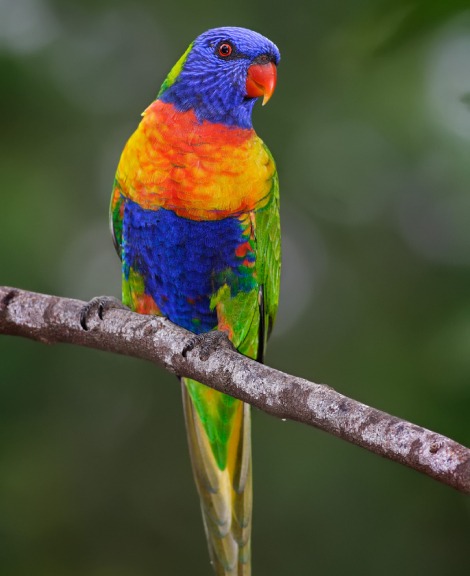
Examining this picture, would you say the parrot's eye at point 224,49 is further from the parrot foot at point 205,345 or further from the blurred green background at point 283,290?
the parrot foot at point 205,345

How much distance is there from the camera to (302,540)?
14.0 feet

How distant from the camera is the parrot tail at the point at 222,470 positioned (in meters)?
2.85

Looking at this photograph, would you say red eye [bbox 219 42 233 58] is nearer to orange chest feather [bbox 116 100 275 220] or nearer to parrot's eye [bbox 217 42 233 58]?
parrot's eye [bbox 217 42 233 58]

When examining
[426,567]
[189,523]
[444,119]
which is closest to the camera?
[444,119]

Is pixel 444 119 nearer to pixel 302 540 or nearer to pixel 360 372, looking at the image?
pixel 360 372

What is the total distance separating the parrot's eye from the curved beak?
13 centimetres

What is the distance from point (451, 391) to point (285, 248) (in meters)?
2.59

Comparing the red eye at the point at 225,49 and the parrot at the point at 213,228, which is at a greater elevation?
the red eye at the point at 225,49

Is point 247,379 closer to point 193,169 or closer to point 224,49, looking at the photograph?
point 193,169

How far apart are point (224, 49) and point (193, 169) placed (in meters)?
0.62

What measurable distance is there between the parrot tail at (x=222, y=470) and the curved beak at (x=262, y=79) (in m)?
1.23

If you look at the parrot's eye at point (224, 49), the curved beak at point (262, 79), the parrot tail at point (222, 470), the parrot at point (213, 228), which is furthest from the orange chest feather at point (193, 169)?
the parrot tail at point (222, 470)

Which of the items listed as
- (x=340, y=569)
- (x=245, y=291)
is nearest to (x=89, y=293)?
(x=245, y=291)

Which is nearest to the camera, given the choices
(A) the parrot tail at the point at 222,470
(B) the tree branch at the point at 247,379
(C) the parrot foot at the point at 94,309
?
(B) the tree branch at the point at 247,379
